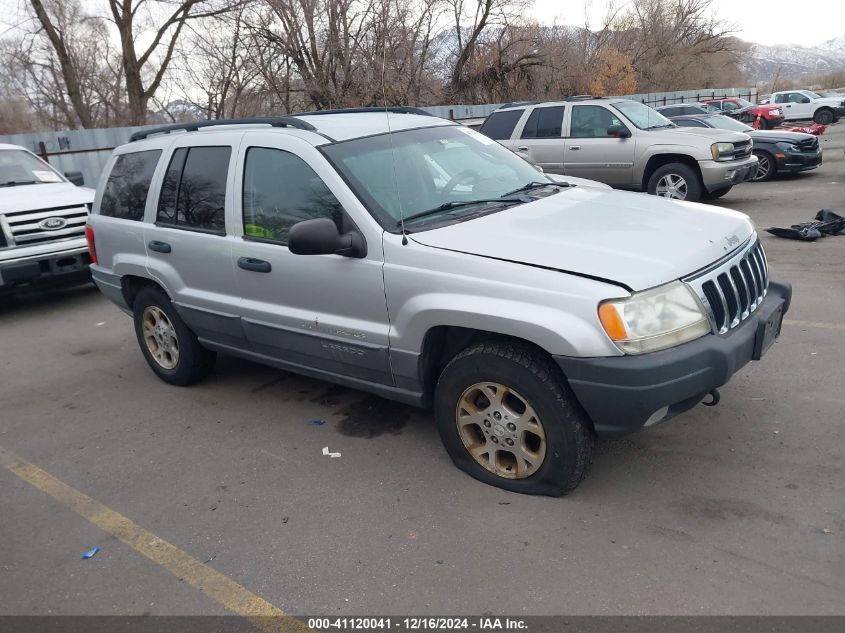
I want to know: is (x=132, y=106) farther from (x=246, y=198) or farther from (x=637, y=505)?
(x=637, y=505)

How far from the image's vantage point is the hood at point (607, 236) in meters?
3.12

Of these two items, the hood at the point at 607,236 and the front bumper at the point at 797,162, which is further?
the front bumper at the point at 797,162

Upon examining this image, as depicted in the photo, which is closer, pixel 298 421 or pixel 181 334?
pixel 298 421

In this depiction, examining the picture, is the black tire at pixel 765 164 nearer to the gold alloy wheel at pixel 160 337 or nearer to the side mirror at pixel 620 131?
the side mirror at pixel 620 131

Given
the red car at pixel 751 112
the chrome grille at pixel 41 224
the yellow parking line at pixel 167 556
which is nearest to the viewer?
the yellow parking line at pixel 167 556

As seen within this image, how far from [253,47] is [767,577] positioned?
22.9 m

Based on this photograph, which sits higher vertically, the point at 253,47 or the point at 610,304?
the point at 253,47

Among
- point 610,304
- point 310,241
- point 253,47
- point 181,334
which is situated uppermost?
point 253,47

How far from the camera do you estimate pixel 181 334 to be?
5098mm

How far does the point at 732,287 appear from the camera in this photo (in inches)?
132

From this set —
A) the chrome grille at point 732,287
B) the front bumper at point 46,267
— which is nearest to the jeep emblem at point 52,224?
the front bumper at point 46,267

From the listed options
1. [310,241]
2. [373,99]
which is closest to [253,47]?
[373,99]

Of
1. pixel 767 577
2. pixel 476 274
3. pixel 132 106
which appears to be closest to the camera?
pixel 767 577

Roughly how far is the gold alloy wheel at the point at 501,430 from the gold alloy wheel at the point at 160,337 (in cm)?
261
